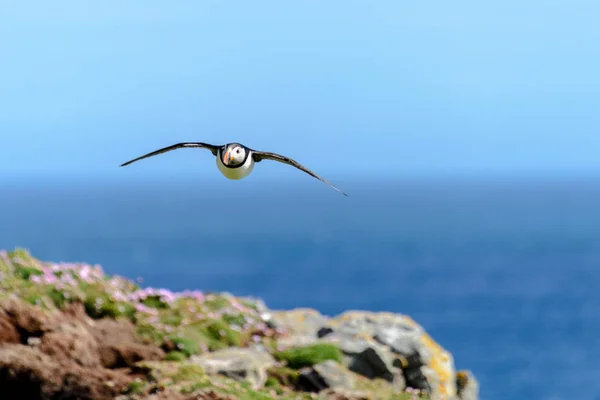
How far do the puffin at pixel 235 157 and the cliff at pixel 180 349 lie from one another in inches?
249

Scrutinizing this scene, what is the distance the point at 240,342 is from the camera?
1530 cm

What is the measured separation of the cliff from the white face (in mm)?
6734

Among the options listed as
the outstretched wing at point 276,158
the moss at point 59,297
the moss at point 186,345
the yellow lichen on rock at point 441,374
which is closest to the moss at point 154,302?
the moss at point 59,297

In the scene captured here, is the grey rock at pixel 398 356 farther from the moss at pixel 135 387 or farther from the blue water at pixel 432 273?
the blue water at pixel 432 273

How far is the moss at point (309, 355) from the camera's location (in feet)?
47.1

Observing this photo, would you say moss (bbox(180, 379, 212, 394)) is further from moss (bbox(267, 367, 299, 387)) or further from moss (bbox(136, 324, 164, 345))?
moss (bbox(136, 324, 164, 345))

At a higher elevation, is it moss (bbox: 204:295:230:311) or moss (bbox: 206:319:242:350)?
moss (bbox: 204:295:230:311)

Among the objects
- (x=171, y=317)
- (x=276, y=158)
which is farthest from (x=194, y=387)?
(x=276, y=158)

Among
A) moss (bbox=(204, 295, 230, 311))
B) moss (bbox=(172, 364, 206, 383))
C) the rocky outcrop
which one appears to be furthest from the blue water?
moss (bbox=(172, 364, 206, 383))

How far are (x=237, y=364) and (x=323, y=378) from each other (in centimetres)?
162

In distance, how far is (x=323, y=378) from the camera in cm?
1385

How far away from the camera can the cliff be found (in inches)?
497

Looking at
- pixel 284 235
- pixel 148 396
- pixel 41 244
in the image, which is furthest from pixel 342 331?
pixel 284 235

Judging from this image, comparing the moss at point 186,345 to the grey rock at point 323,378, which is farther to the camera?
the moss at point 186,345
